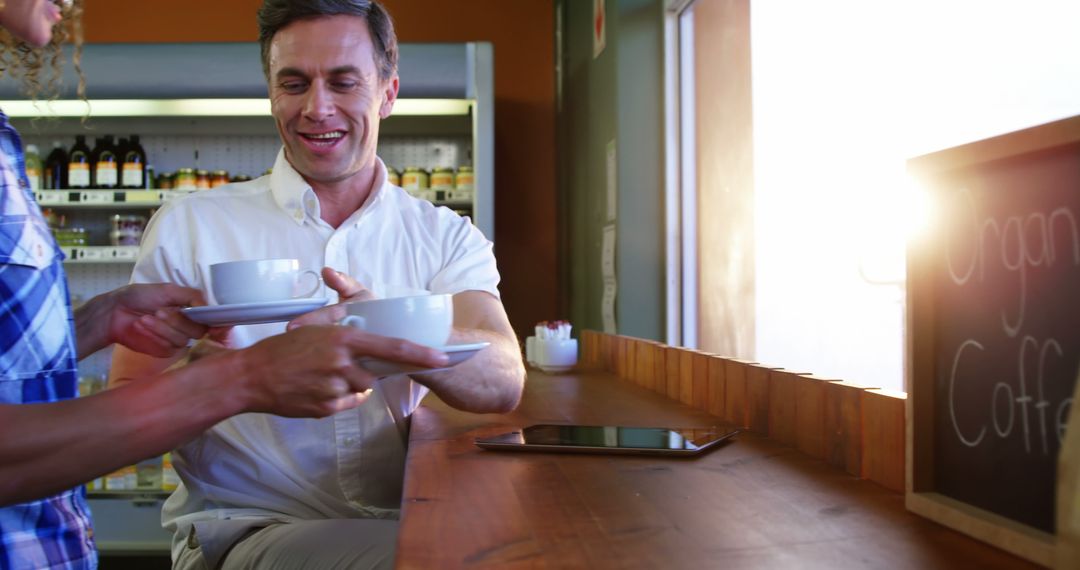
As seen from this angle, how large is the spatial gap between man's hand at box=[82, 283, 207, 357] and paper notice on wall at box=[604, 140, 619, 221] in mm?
2109

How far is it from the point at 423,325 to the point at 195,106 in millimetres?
3141

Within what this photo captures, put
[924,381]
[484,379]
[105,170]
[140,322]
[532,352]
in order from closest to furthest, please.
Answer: [924,381]
[140,322]
[484,379]
[532,352]
[105,170]

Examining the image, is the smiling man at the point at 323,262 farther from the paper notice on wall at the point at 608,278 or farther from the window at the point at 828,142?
the paper notice on wall at the point at 608,278

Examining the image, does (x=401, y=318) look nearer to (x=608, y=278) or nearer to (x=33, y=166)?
(x=608, y=278)

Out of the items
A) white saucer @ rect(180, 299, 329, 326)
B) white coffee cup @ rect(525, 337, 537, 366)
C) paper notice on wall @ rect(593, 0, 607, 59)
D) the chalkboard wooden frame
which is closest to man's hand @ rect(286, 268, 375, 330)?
white saucer @ rect(180, 299, 329, 326)

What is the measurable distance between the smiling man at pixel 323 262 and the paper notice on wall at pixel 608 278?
1563 millimetres

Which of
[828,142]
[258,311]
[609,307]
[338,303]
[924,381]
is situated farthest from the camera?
[609,307]

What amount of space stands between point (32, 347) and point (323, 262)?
2.43ft

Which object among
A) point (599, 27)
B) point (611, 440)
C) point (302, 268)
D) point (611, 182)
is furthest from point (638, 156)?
point (611, 440)

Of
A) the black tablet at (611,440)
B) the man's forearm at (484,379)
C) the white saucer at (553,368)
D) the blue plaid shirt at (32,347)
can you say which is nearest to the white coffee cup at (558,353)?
the white saucer at (553,368)

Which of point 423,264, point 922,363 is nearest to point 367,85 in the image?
point 423,264

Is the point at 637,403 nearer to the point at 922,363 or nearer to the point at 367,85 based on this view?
the point at 367,85

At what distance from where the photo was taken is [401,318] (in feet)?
3.27

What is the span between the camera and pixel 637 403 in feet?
6.02
